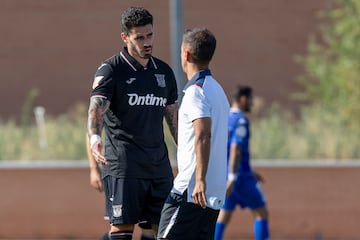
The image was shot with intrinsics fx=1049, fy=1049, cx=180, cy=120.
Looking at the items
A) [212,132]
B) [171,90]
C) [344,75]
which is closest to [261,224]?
[171,90]

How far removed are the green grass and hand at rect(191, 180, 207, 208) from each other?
25.4 ft

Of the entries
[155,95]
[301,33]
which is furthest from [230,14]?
[155,95]

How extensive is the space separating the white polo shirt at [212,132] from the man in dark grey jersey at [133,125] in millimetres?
942

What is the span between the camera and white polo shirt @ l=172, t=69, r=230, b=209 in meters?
7.26

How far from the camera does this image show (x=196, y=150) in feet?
23.5

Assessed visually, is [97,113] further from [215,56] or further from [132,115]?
[215,56]

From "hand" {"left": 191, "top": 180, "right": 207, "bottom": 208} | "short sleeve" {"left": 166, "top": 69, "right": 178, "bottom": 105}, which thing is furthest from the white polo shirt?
"short sleeve" {"left": 166, "top": 69, "right": 178, "bottom": 105}

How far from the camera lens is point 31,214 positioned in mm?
14367

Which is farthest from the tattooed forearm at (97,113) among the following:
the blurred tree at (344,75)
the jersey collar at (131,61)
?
the blurred tree at (344,75)

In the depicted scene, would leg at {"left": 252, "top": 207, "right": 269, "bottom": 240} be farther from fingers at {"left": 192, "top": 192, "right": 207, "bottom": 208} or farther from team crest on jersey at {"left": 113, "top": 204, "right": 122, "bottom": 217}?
fingers at {"left": 192, "top": 192, "right": 207, "bottom": 208}

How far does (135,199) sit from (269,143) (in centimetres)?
789

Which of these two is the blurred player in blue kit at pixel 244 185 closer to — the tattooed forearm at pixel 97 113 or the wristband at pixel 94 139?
the tattooed forearm at pixel 97 113

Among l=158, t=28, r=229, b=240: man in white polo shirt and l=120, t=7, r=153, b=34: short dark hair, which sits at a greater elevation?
l=120, t=7, r=153, b=34: short dark hair

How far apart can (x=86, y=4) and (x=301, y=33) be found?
4.92m
